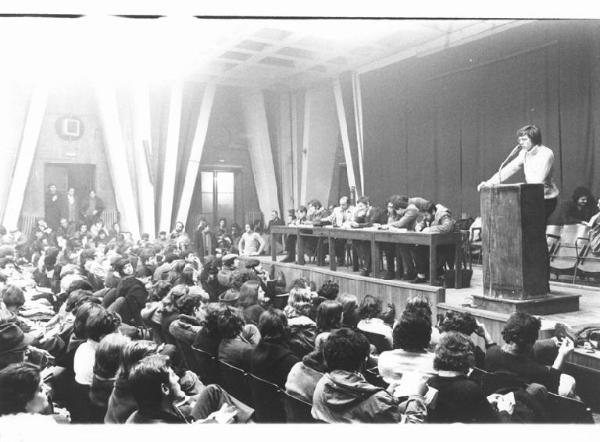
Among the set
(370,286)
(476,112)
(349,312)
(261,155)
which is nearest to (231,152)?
(261,155)

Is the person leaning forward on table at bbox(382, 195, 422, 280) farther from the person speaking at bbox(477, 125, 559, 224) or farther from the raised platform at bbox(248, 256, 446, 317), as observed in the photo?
the person speaking at bbox(477, 125, 559, 224)

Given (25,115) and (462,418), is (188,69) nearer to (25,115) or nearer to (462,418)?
(25,115)

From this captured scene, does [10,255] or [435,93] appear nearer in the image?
[10,255]

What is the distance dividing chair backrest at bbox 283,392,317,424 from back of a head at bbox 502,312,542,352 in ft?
3.40

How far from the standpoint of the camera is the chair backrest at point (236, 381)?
277 centimetres

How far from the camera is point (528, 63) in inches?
269

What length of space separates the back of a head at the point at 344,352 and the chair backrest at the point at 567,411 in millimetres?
1040

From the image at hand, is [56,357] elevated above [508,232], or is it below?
below

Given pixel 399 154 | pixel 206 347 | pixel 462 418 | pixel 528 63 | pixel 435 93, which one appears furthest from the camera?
pixel 399 154

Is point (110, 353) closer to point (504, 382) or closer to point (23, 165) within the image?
point (504, 382)

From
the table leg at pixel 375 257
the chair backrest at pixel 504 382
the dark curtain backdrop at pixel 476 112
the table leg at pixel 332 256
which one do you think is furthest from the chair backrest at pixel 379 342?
the table leg at pixel 332 256
